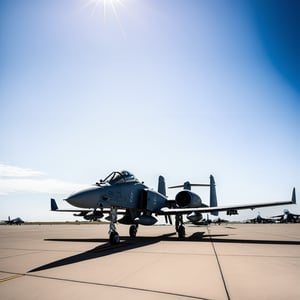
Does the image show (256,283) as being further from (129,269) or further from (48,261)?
(48,261)

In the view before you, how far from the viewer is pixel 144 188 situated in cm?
1312

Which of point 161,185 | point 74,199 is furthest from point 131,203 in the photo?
point 161,185

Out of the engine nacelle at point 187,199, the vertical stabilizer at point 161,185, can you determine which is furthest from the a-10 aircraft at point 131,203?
the vertical stabilizer at point 161,185

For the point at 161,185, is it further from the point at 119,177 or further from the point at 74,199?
the point at 74,199

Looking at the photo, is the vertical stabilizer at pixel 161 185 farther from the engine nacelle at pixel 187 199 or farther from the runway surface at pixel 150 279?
the runway surface at pixel 150 279

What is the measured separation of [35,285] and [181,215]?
38.3 feet

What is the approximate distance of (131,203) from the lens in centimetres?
1164

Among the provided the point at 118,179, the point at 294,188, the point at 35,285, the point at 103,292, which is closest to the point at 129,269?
the point at 103,292

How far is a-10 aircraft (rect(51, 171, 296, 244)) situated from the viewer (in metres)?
8.58

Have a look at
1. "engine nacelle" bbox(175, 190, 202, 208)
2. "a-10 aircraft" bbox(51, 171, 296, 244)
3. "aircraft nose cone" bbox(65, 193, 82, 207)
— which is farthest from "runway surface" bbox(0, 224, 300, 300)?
"engine nacelle" bbox(175, 190, 202, 208)

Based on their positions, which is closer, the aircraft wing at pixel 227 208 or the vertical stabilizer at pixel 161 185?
the aircraft wing at pixel 227 208

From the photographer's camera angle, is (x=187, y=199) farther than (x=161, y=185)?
No

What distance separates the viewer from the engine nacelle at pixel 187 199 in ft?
47.8

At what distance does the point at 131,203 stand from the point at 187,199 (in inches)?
178
